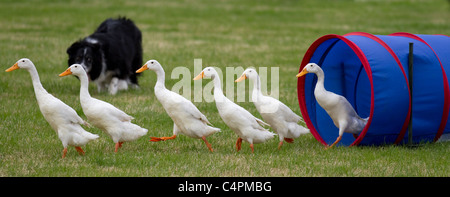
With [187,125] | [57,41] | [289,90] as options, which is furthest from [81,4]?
[187,125]

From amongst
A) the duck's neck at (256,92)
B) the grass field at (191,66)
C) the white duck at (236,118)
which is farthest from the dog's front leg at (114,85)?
the duck's neck at (256,92)

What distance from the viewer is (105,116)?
5.96 metres

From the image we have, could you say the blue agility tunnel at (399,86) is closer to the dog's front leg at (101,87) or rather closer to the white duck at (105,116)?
the white duck at (105,116)

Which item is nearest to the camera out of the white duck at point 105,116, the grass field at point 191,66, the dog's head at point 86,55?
the grass field at point 191,66

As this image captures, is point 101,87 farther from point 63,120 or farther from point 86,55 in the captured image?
point 63,120

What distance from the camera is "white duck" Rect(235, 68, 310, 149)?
6.27 metres

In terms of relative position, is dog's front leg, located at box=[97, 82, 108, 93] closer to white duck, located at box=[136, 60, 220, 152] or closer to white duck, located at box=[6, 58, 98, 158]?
white duck, located at box=[136, 60, 220, 152]

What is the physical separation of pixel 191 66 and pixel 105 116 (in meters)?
7.87

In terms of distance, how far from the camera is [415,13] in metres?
25.5

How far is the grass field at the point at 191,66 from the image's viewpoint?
18.8 ft

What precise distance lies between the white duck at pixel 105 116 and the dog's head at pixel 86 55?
12.8 ft

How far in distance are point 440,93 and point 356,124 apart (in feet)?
3.01

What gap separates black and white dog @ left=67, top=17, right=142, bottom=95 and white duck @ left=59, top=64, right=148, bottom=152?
3982mm
